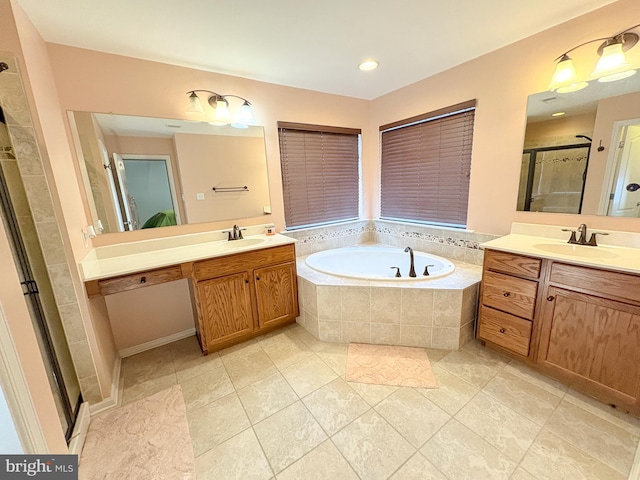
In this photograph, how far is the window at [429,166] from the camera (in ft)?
8.07

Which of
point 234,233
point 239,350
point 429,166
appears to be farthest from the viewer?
point 429,166

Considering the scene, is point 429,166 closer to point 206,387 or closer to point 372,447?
point 372,447

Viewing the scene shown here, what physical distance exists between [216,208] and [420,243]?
2209 mm

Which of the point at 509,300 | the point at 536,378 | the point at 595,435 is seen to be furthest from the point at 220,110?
the point at 595,435

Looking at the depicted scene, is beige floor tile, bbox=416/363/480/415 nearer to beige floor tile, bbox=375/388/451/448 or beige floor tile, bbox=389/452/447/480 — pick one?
beige floor tile, bbox=375/388/451/448

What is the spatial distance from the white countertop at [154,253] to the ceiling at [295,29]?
143cm

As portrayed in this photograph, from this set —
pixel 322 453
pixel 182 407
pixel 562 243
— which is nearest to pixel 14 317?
pixel 182 407

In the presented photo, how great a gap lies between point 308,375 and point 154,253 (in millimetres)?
1574

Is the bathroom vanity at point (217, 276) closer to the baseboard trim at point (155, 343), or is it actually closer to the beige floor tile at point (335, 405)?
the baseboard trim at point (155, 343)

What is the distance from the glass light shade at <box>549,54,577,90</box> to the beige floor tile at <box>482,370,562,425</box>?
6.74 ft

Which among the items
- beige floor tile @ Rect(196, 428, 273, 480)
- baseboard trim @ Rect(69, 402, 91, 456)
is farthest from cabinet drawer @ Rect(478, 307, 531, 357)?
baseboard trim @ Rect(69, 402, 91, 456)

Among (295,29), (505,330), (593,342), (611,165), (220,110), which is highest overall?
(295,29)

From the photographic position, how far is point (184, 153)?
2.23 meters

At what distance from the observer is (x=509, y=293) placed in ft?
6.03
